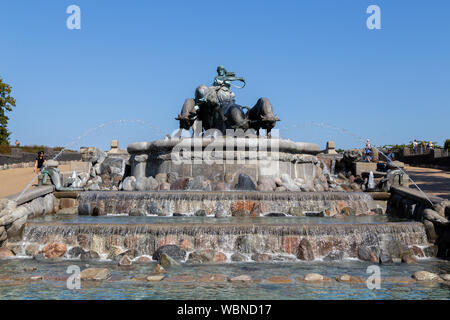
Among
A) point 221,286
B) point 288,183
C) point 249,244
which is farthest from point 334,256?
point 288,183

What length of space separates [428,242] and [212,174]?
829 centimetres

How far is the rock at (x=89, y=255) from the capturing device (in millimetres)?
8336

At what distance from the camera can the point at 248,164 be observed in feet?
52.9

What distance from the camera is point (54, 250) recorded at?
27.9 feet

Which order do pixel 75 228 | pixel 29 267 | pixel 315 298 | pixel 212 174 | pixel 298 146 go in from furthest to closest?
pixel 298 146, pixel 212 174, pixel 75 228, pixel 29 267, pixel 315 298

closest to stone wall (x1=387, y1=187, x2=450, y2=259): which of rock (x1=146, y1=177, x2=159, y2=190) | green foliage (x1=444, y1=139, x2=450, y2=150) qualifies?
rock (x1=146, y1=177, x2=159, y2=190)

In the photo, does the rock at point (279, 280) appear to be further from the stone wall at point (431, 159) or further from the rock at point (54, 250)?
the stone wall at point (431, 159)

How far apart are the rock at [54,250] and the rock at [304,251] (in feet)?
14.5

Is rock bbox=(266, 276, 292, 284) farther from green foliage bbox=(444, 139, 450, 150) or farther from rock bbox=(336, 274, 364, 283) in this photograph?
green foliage bbox=(444, 139, 450, 150)

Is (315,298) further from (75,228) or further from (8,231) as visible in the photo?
(8,231)

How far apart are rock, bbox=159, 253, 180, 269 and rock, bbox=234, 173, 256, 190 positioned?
25.0 feet

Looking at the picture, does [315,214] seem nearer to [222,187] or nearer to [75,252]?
[222,187]

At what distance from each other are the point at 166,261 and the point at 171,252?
0.43 metres
